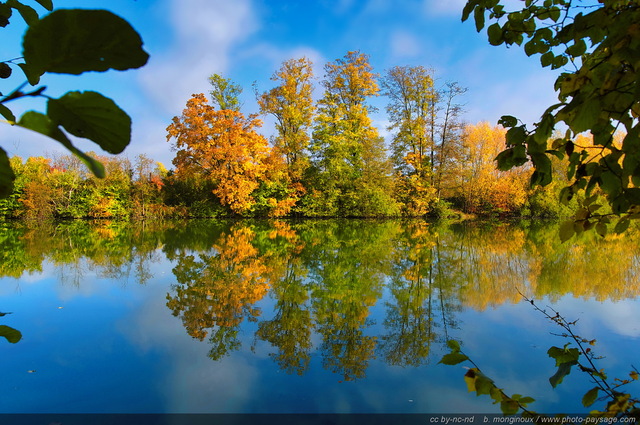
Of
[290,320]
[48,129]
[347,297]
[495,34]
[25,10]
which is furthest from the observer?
[347,297]

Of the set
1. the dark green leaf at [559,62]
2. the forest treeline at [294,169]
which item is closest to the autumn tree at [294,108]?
the forest treeline at [294,169]

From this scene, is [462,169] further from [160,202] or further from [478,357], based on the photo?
[478,357]

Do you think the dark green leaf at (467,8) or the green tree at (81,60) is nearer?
the green tree at (81,60)

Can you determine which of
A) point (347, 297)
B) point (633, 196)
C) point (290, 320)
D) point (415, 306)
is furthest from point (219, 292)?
point (633, 196)

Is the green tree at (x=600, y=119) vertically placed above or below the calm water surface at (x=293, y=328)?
above

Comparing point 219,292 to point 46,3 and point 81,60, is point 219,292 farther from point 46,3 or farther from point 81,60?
point 81,60

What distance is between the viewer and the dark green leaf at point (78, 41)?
0.27m

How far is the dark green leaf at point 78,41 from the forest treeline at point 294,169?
19056 millimetres

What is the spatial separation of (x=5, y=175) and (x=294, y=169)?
2143cm

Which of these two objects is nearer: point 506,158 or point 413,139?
point 506,158

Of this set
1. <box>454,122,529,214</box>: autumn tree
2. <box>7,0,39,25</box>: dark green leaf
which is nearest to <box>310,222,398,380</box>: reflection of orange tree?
<box>7,0,39,25</box>: dark green leaf

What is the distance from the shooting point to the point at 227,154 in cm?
1877

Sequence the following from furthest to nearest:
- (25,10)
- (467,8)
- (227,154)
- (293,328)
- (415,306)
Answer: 1. (227,154)
2. (415,306)
3. (293,328)
4. (467,8)
5. (25,10)

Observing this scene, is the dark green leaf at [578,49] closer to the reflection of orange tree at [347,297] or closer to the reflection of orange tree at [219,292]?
the reflection of orange tree at [347,297]
